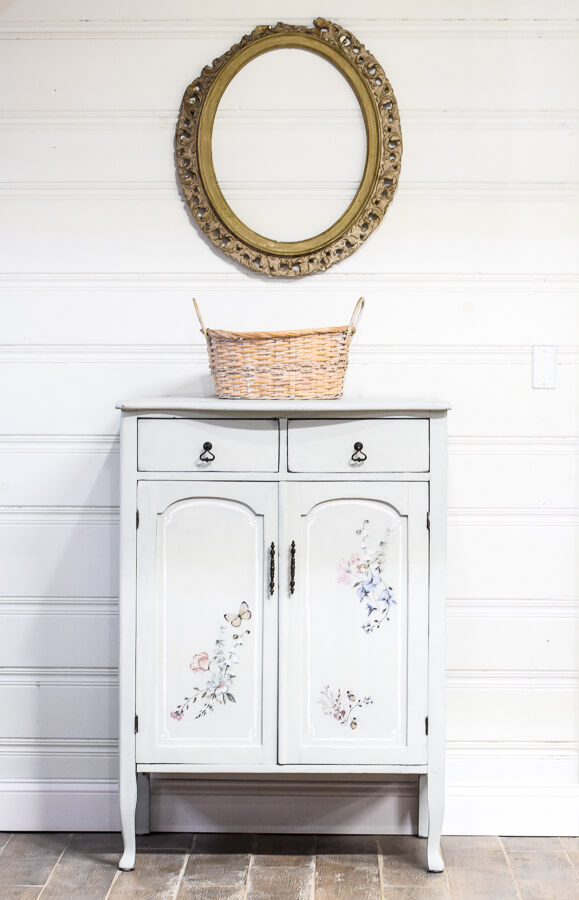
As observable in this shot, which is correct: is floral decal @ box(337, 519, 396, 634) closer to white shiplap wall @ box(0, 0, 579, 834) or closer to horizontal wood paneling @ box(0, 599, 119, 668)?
white shiplap wall @ box(0, 0, 579, 834)

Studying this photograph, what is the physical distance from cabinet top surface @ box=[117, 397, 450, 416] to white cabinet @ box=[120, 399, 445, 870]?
0.01 meters

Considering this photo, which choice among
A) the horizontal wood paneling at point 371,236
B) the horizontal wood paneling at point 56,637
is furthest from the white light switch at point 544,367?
the horizontal wood paneling at point 56,637

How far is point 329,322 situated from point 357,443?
1.65 feet

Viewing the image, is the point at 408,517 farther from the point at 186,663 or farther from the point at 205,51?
the point at 205,51

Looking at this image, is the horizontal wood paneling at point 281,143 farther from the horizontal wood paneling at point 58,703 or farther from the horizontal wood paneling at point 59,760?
the horizontal wood paneling at point 59,760

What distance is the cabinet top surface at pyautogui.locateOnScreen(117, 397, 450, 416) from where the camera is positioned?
Answer: 1.96 m

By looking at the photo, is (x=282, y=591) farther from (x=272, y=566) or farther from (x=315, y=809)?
(x=315, y=809)

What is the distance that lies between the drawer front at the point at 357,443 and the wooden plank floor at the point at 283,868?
3.19ft

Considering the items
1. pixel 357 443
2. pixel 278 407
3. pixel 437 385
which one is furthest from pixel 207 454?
pixel 437 385

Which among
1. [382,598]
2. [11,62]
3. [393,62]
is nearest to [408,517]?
[382,598]

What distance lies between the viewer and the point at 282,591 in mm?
2004

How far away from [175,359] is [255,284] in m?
0.30

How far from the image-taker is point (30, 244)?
2371 millimetres

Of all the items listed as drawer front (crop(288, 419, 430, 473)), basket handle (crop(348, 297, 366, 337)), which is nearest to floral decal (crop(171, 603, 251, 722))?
drawer front (crop(288, 419, 430, 473))
